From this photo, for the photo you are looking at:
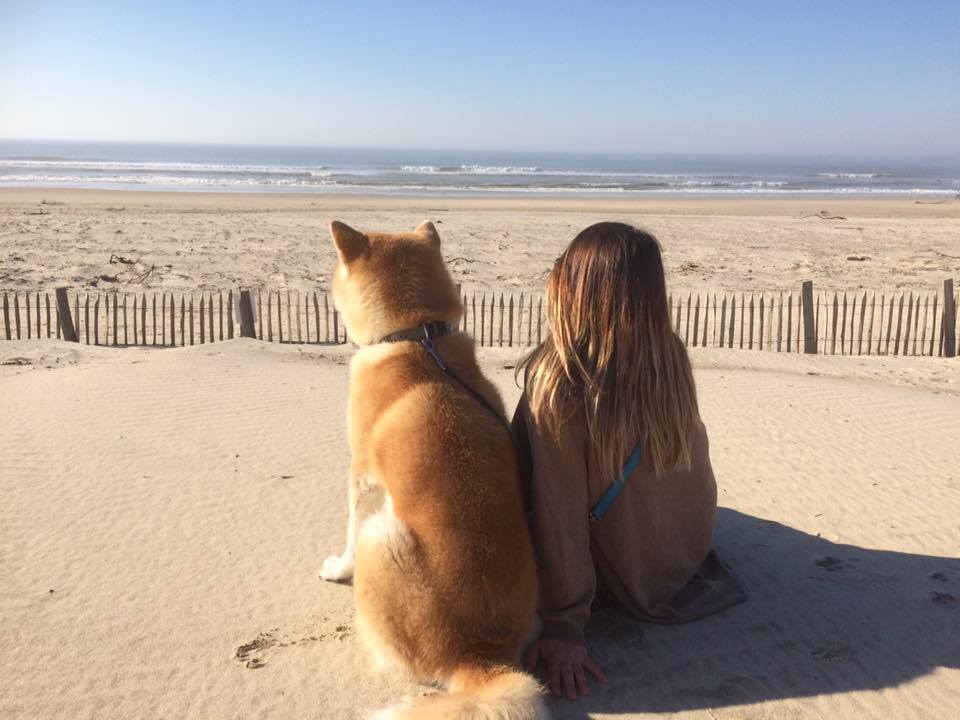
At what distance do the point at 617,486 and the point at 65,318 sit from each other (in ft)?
32.1

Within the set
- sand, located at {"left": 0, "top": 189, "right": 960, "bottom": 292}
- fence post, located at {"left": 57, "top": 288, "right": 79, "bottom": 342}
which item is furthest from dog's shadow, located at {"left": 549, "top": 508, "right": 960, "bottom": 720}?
sand, located at {"left": 0, "top": 189, "right": 960, "bottom": 292}

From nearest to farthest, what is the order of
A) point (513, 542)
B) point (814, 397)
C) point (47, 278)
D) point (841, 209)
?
1. point (513, 542)
2. point (814, 397)
3. point (47, 278)
4. point (841, 209)

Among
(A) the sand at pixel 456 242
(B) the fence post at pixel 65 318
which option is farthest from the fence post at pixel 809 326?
(B) the fence post at pixel 65 318

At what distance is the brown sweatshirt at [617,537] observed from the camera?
3443 mm

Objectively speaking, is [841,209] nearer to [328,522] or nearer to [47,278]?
[47,278]

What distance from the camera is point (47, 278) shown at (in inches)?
596

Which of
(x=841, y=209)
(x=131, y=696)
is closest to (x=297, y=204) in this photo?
(x=841, y=209)

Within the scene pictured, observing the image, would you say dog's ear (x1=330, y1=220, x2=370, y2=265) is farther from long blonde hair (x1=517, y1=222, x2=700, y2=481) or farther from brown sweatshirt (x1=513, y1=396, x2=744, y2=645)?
brown sweatshirt (x1=513, y1=396, x2=744, y2=645)

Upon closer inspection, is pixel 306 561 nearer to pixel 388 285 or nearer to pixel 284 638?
pixel 284 638

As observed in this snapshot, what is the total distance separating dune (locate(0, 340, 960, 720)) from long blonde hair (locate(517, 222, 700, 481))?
116cm

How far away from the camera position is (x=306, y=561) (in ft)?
15.8

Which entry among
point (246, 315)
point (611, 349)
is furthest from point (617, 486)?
point (246, 315)

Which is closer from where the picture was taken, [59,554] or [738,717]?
[738,717]

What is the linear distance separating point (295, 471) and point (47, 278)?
38.0 feet
